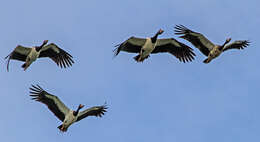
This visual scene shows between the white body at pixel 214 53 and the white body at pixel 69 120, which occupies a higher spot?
the white body at pixel 214 53

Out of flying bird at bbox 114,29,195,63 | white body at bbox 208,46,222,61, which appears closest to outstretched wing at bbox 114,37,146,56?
flying bird at bbox 114,29,195,63

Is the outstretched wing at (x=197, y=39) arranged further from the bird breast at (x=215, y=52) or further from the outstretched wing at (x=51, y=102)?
the outstretched wing at (x=51, y=102)

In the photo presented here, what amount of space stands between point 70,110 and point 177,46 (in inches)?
304

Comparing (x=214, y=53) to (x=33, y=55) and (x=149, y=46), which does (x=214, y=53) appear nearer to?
(x=149, y=46)

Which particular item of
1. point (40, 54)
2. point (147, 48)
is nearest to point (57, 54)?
point (40, 54)

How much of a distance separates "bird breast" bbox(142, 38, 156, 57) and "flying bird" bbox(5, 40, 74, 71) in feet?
18.4

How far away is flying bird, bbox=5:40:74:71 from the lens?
3556cm

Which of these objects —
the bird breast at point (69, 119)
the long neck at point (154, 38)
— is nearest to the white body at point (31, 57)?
the bird breast at point (69, 119)

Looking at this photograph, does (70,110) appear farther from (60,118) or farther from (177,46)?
(177,46)

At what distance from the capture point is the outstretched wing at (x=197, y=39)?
118ft

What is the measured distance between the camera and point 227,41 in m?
36.3

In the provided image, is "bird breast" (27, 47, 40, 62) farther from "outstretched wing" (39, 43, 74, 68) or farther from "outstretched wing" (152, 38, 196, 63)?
"outstretched wing" (152, 38, 196, 63)

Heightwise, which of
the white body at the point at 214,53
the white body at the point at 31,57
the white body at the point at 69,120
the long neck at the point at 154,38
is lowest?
the white body at the point at 69,120

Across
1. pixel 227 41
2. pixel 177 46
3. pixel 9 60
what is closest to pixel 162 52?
pixel 177 46
